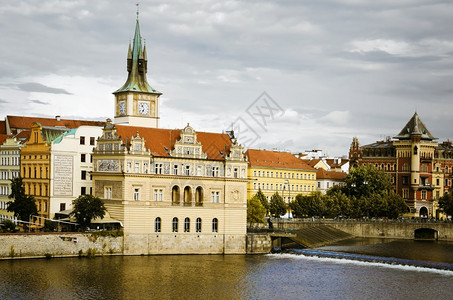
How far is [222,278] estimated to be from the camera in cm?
7662

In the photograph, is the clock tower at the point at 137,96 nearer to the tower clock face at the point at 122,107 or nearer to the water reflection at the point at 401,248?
the tower clock face at the point at 122,107

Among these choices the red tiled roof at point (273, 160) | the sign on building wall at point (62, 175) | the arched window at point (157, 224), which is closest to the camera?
the arched window at point (157, 224)

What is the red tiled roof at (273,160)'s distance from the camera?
145375 millimetres

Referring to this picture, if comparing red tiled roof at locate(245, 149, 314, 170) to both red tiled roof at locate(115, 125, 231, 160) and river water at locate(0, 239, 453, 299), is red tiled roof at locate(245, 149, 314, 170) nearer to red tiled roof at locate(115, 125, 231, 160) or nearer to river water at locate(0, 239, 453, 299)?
red tiled roof at locate(115, 125, 231, 160)

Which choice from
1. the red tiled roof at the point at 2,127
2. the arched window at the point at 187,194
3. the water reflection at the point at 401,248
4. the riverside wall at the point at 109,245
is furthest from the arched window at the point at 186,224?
the red tiled roof at the point at 2,127

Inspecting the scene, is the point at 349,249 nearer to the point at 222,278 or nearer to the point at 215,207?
the point at 215,207

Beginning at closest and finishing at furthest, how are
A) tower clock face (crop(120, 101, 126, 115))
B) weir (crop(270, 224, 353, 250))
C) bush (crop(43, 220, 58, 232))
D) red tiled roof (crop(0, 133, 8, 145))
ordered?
1. bush (crop(43, 220, 58, 232))
2. weir (crop(270, 224, 353, 250))
3. tower clock face (crop(120, 101, 126, 115))
4. red tiled roof (crop(0, 133, 8, 145))

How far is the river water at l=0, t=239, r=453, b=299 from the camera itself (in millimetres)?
68938

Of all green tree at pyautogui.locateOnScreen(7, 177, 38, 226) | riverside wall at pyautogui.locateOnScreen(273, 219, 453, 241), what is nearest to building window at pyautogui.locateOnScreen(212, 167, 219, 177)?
green tree at pyautogui.locateOnScreen(7, 177, 38, 226)

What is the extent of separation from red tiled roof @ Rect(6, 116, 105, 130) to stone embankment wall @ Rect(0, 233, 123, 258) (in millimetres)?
30946

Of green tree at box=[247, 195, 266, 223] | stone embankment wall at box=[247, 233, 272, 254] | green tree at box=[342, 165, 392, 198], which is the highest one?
green tree at box=[342, 165, 392, 198]

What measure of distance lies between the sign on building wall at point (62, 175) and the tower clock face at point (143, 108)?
1514cm

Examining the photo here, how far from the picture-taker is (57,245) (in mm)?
84125

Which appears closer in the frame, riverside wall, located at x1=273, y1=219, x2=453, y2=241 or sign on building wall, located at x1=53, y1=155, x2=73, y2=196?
sign on building wall, located at x1=53, y1=155, x2=73, y2=196
